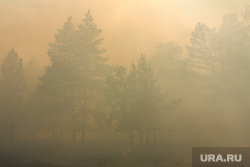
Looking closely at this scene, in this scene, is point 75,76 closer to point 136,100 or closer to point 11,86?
point 136,100

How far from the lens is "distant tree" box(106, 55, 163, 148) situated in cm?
2548

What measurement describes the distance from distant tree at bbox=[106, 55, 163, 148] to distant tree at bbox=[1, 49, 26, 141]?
17948 millimetres

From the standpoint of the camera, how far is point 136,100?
25.8 metres

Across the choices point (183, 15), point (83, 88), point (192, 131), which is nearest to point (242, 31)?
point (192, 131)

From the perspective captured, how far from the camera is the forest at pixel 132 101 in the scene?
25734 millimetres

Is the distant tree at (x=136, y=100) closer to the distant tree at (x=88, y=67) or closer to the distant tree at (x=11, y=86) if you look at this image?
the distant tree at (x=88, y=67)

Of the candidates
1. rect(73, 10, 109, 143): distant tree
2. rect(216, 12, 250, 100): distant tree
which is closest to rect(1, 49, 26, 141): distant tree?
rect(73, 10, 109, 143): distant tree

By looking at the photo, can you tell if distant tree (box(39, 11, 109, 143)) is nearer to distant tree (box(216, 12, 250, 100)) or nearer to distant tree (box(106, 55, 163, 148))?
distant tree (box(106, 55, 163, 148))

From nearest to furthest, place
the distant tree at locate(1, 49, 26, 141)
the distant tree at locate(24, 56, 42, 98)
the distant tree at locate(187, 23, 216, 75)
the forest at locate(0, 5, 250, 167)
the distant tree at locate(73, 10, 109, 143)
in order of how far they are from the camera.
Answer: the forest at locate(0, 5, 250, 167), the distant tree at locate(187, 23, 216, 75), the distant tree at locate(73, 10, 109, 143), the distant tree at locate(1, 49, 26, 141), the distant tree at locate(24, 56, 42, 98)

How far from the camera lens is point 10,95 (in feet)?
126

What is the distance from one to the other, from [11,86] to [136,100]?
21553 mm

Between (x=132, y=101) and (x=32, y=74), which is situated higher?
(x=32, y=74)

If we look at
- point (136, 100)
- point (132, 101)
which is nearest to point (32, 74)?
point (132, 101)

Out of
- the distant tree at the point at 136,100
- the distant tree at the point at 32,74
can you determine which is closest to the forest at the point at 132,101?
the distant tree at the point at 136,100
